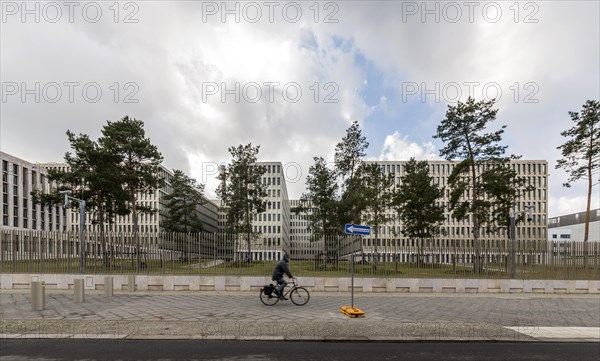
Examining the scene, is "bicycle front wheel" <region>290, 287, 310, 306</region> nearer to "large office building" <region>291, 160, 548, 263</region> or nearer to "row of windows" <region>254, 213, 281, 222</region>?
"large office building" <region>291, 160, 548, 263</region>

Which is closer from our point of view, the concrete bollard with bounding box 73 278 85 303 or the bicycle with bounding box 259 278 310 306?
the bicycle with bounding box 259 278 310 306

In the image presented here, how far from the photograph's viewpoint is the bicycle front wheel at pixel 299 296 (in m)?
13.7

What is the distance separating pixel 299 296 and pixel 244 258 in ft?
20.6

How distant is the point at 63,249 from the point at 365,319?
1510 centimetres

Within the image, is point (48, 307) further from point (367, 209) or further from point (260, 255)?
point (367, 209)

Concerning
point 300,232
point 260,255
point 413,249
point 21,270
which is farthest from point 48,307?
point 300,232

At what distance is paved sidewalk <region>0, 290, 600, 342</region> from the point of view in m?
9.18

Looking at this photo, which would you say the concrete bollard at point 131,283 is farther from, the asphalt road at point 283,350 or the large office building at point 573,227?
the large office building at point 573,227

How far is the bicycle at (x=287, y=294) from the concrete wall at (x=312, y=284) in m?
3.99

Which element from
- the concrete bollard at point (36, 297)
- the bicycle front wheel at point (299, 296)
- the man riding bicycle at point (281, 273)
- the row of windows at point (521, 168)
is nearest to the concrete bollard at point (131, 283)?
the concrete bollard at point (36, 297)

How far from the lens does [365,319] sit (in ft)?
36.5

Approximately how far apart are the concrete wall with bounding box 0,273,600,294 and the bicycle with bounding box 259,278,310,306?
3989 millimetres

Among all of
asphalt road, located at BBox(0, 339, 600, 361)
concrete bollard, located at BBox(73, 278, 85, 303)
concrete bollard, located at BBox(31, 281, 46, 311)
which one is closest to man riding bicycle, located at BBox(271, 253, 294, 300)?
asphalt road, located at BBox(0, 339, 600, 361)

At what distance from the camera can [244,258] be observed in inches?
763
